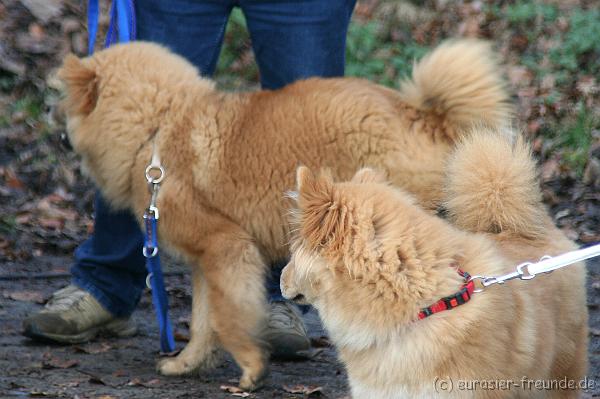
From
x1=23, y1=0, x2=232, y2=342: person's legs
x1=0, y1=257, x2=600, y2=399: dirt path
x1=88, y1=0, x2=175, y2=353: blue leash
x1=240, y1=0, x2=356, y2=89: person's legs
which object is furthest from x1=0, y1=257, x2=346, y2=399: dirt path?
x1=240, y1=0, x2=356, y2=89: person's legs

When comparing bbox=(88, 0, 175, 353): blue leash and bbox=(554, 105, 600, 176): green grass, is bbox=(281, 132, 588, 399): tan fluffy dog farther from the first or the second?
bbox=(554, 105, 600, 176): green grass

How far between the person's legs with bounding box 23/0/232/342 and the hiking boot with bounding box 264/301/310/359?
767mm

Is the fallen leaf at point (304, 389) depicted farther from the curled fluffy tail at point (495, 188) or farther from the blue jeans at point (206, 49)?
the curled fluffy tail at point (495, 188)

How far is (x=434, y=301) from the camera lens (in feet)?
9.43

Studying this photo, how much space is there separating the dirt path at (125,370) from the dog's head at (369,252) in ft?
3.61

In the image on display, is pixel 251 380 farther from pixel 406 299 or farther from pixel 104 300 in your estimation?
pixel 406 299

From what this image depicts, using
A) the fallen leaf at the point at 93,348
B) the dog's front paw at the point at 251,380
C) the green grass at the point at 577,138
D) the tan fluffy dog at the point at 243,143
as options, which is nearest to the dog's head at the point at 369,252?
the tan fluffy dog at the point at 243,143

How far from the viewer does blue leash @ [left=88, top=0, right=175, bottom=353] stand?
160 inches

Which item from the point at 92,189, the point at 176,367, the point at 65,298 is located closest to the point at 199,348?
the point at 176,367

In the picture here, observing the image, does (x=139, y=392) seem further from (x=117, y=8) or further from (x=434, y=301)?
(x=117, y=8)

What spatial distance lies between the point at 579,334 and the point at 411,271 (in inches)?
37.6

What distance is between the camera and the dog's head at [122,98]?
4215mm

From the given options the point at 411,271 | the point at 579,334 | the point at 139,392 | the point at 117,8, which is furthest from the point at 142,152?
the point at 579,334

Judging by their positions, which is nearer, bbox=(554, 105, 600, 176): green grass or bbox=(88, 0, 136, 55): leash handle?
bbox=(88, 0, 136, 55): leash handle
